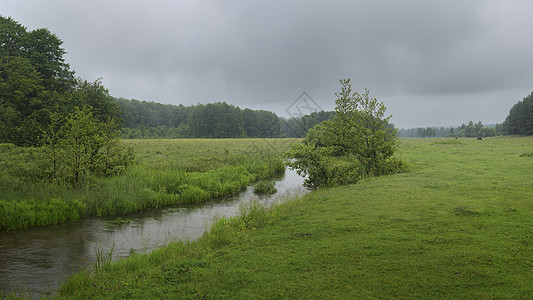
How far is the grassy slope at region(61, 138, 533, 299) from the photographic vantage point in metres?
5.17

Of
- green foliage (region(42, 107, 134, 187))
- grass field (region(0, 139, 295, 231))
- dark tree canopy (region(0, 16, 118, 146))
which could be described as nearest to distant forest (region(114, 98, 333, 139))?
dark tree canopy (region(0, 16, 118, 146))

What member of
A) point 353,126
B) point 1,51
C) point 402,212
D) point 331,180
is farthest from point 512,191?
point 1,51

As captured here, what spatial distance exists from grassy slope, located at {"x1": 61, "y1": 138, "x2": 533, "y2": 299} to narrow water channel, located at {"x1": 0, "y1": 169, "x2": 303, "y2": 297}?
1.75 m

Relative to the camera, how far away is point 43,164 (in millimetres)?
15445

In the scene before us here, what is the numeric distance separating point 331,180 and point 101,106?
1526 inches

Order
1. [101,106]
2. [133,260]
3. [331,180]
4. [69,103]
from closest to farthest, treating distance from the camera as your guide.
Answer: [133,260]
[331,180]
[69,103]
[101,106]

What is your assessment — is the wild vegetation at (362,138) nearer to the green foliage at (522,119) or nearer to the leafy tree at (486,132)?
the green foliage at (522,119)

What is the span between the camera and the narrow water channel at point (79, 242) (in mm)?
7691

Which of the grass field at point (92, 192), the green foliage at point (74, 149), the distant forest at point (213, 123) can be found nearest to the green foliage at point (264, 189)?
the grass field at point (92, 192)

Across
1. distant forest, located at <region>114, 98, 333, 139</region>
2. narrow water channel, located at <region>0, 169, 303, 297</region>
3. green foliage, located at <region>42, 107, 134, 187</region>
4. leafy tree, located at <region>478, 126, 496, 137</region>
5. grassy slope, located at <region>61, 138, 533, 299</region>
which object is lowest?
narrow water channel, located at <region>0, 169, 303, 297</region>

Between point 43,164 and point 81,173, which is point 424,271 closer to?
point 81,173

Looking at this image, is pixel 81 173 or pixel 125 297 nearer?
pixel 125 297

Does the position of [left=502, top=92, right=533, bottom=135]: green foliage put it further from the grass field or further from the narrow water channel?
the narrow water channel

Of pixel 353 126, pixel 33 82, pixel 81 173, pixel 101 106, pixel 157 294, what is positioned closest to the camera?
pixel 157 294
